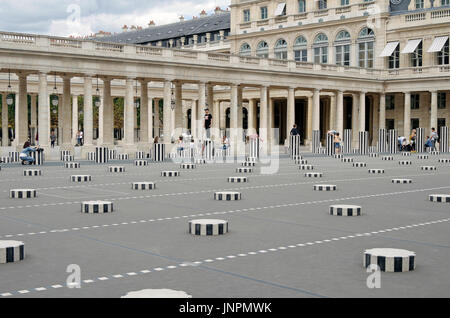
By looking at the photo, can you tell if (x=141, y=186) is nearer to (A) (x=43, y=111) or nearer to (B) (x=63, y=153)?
(B) (x=63, y=153)

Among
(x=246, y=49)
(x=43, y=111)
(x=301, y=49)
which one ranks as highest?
(x=246, y=49)

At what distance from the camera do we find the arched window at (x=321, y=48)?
230 feet

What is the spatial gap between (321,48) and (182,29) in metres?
32.0

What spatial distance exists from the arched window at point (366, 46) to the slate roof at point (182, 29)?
77.3ft

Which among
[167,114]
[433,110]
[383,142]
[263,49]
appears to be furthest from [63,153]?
[263,49]

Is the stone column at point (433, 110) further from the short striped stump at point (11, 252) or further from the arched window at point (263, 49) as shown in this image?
the short striped stump at point (11, 252)

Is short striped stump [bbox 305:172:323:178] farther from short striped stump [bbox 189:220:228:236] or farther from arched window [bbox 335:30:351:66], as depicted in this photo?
arched window [bbox 335:30:351:66]

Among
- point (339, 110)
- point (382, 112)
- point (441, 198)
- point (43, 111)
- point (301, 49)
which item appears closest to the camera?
point (441, 198)

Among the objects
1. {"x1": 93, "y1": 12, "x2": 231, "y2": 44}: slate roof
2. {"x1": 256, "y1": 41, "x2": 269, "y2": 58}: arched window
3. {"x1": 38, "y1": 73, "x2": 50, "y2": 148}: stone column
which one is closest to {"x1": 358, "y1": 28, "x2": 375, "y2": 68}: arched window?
{"x1": 256, "y1": 41, "x2": 269, "y2": 58}: arched window

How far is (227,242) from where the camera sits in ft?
35.3

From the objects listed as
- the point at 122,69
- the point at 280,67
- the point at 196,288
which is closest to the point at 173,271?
the point at 196,288

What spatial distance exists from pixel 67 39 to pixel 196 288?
37.0m

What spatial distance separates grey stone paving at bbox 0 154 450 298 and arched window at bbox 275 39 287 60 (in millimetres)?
54644

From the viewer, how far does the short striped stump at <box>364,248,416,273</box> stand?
27.9ft
